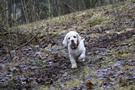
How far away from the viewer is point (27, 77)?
4883 mm

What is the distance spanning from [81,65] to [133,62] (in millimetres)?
1503

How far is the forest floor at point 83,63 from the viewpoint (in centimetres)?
403

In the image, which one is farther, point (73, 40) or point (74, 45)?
point (74, 45)

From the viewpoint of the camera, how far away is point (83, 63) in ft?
17.7

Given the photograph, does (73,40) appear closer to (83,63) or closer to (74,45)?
(74,45)

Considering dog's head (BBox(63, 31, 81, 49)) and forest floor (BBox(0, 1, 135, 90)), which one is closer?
forest floor (BBox(0, 1, 135, 90))

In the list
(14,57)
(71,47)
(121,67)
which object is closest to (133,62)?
(121,67)

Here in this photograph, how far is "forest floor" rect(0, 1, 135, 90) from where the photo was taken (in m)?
4.03

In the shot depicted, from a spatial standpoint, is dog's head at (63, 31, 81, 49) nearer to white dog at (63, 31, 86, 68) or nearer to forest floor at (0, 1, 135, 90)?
white dog at (63, 31, 86, 68)

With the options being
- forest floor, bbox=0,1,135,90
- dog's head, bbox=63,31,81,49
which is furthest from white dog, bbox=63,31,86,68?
forest floor, bbox=0,1,135,90

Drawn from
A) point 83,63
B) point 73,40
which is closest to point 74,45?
A: point 73,40

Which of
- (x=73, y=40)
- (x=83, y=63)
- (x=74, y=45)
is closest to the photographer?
(x=73, y=40)

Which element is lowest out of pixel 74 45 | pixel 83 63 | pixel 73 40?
pixel 83 63

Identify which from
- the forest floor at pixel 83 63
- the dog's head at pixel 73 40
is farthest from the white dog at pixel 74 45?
the forest floor at pixel 83 63
